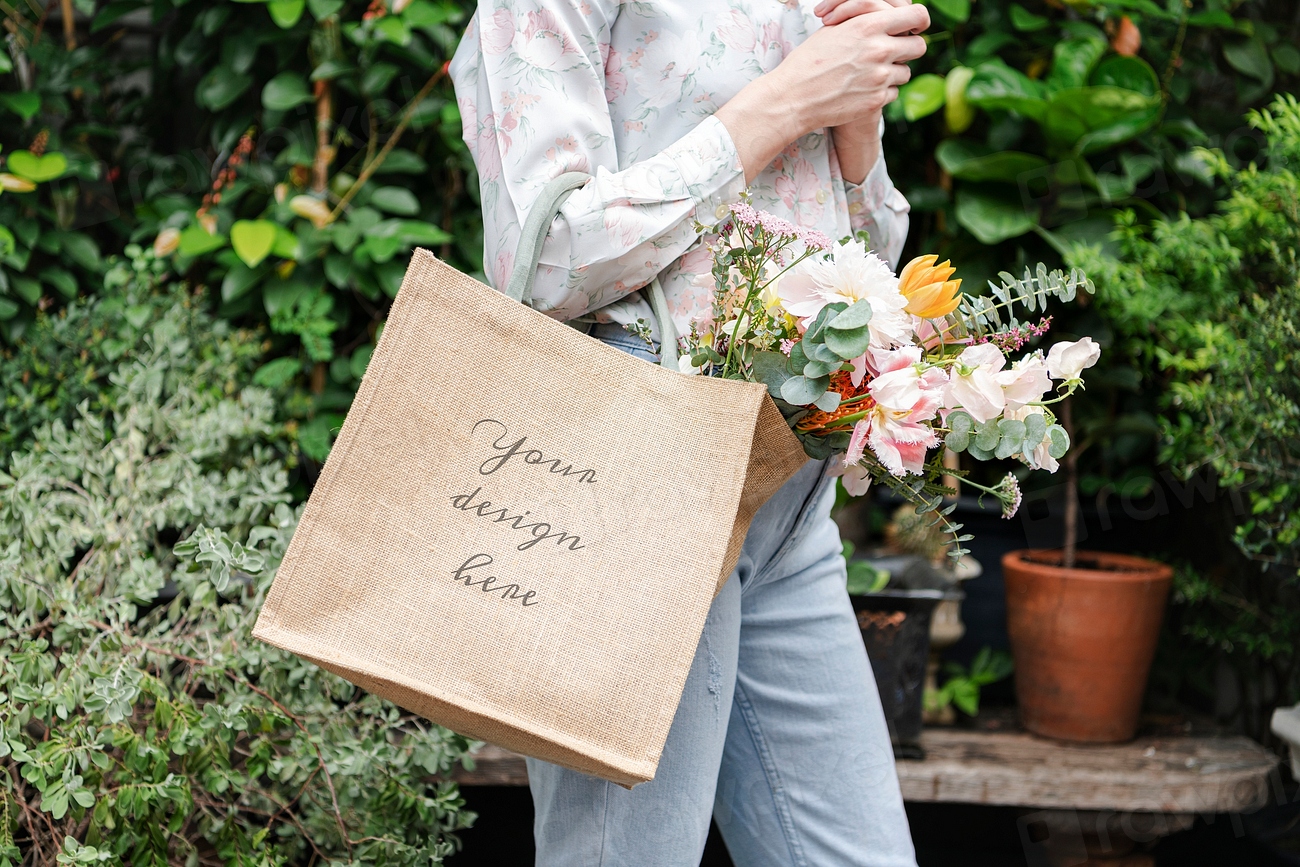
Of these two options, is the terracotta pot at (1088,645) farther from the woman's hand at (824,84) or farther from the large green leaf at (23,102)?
the large green leaf at (23,102)

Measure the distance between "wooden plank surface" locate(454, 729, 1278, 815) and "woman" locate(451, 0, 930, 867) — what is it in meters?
0.76

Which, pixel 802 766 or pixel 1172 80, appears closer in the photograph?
pixel 802 766

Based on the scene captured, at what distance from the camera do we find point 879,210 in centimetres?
105

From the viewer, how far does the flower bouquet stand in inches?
27.5

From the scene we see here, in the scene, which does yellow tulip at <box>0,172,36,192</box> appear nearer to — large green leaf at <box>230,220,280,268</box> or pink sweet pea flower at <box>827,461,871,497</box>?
large green leaf at <box>230,220,280,268</box>

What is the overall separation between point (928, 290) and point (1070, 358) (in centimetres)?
12

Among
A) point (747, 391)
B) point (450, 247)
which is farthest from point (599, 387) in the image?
point (450, 247)

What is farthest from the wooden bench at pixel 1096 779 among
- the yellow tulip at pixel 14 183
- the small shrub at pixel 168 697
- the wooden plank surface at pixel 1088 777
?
the yellow tulip at pixel 14 183

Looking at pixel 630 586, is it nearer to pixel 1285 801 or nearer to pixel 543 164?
pixel 543 164

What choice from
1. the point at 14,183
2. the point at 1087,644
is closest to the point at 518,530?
the point at 1087,644

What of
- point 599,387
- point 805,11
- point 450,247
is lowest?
point 450,247

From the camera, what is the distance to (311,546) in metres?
0.65

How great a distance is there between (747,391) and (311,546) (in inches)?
11.6

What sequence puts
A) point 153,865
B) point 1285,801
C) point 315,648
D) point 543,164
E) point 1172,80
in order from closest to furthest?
point 315,648 → point 543,164 → point 153,865 → point 1285,801 → point 1172,80
